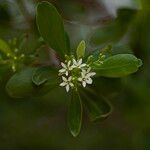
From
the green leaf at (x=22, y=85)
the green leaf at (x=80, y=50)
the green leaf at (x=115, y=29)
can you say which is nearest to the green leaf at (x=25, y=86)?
the green leaf at (x=22, y=85)

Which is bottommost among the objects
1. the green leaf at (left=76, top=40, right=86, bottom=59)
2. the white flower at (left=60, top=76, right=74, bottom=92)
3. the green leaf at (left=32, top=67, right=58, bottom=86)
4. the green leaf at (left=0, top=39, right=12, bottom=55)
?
the white flower at (left=60, top=76, right=74, bottom=92)

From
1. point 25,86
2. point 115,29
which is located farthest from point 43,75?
point 115,29

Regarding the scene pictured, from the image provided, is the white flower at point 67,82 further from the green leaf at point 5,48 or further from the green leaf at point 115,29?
the green leaf at point 115,29

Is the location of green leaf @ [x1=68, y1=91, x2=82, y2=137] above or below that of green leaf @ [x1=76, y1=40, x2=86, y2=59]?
below

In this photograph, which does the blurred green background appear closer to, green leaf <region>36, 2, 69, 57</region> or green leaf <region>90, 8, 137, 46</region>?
green leaf <region>90, 8, 137, 46</region>

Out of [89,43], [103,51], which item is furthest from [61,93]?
[103,51]

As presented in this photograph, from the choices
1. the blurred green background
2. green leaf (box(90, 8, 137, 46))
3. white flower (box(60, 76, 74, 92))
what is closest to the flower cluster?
white flower (box(60, 76, 74, 92))
